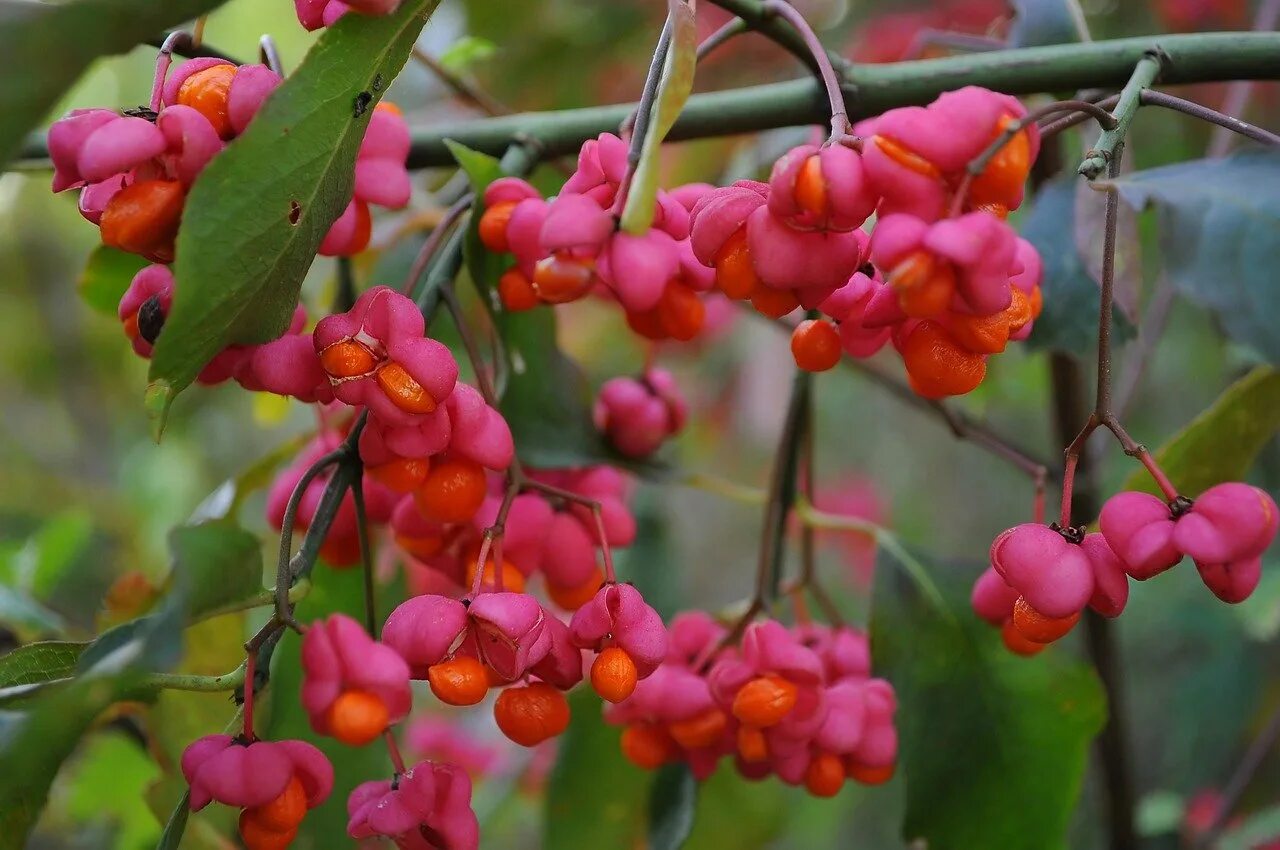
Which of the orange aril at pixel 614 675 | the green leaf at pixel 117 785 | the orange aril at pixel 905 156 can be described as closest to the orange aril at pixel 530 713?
the orange aril at pixel 614 675

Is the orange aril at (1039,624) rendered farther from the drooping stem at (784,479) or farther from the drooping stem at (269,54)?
the drooping stem at (269,54)

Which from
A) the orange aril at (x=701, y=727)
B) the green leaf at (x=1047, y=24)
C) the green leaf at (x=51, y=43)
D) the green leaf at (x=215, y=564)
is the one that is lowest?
the orange aril at (x=701, y=727)

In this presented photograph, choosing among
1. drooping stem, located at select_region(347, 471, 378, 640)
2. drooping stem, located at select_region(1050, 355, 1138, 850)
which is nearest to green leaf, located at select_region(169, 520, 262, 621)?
drooping stem, located at select_region(347, 471, 378, 640)

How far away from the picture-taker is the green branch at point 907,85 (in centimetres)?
49

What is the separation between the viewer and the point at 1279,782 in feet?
4.18

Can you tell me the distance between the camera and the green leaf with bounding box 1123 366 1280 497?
22.9 inches

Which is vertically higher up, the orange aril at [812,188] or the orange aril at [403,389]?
the orange aril at [812,188]

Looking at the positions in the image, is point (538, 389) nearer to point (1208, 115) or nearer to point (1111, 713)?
point (1208, 115)

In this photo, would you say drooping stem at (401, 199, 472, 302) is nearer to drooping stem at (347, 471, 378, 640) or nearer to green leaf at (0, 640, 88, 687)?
drooping stem at (347, 471, 378, 640)

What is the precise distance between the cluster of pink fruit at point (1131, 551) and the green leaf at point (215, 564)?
290 mm

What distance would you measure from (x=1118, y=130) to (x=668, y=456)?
682 millimetres

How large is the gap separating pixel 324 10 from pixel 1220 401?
46 cm

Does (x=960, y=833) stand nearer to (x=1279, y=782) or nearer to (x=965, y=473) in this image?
(x=1279, y=782)

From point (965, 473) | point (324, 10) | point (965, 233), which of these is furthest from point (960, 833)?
point (965, 473)
